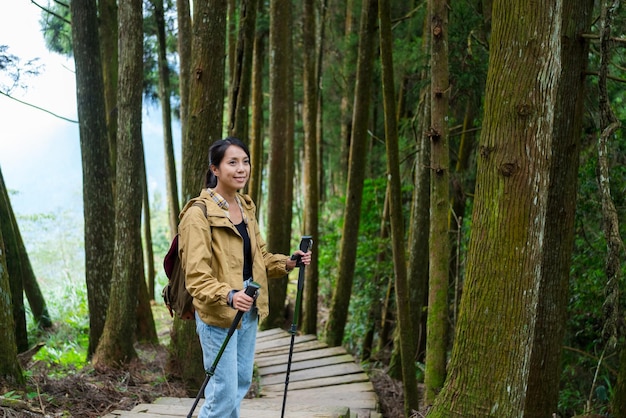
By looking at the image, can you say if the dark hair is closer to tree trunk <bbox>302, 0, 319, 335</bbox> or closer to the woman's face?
the woman's face

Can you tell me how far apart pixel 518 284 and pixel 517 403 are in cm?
79

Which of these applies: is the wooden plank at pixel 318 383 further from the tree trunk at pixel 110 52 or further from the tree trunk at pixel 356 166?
the tree trunk at pixel 110 52

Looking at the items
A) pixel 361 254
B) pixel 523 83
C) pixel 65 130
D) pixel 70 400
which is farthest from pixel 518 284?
pixel 65 130

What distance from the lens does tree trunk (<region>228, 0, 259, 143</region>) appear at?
7.67 meters

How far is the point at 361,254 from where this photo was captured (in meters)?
12.3

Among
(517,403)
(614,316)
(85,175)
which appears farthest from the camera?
(85,175)

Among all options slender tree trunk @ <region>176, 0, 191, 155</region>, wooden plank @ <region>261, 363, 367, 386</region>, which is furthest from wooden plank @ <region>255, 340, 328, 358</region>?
slender tree trunk @ <region>176, 0, 191, 155</region>

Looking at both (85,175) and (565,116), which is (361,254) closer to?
(85,175)

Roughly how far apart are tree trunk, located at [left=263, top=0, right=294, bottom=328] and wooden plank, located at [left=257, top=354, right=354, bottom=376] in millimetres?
2515

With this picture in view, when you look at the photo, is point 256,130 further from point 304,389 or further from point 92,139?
point 304,389

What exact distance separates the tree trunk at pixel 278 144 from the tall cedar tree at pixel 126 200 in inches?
116

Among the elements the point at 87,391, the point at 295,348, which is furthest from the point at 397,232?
the point at 87,391

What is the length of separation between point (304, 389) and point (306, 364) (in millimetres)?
907

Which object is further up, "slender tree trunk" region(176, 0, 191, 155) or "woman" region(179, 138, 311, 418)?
"slender tree trunk" region(176, 0, 191, 155)
